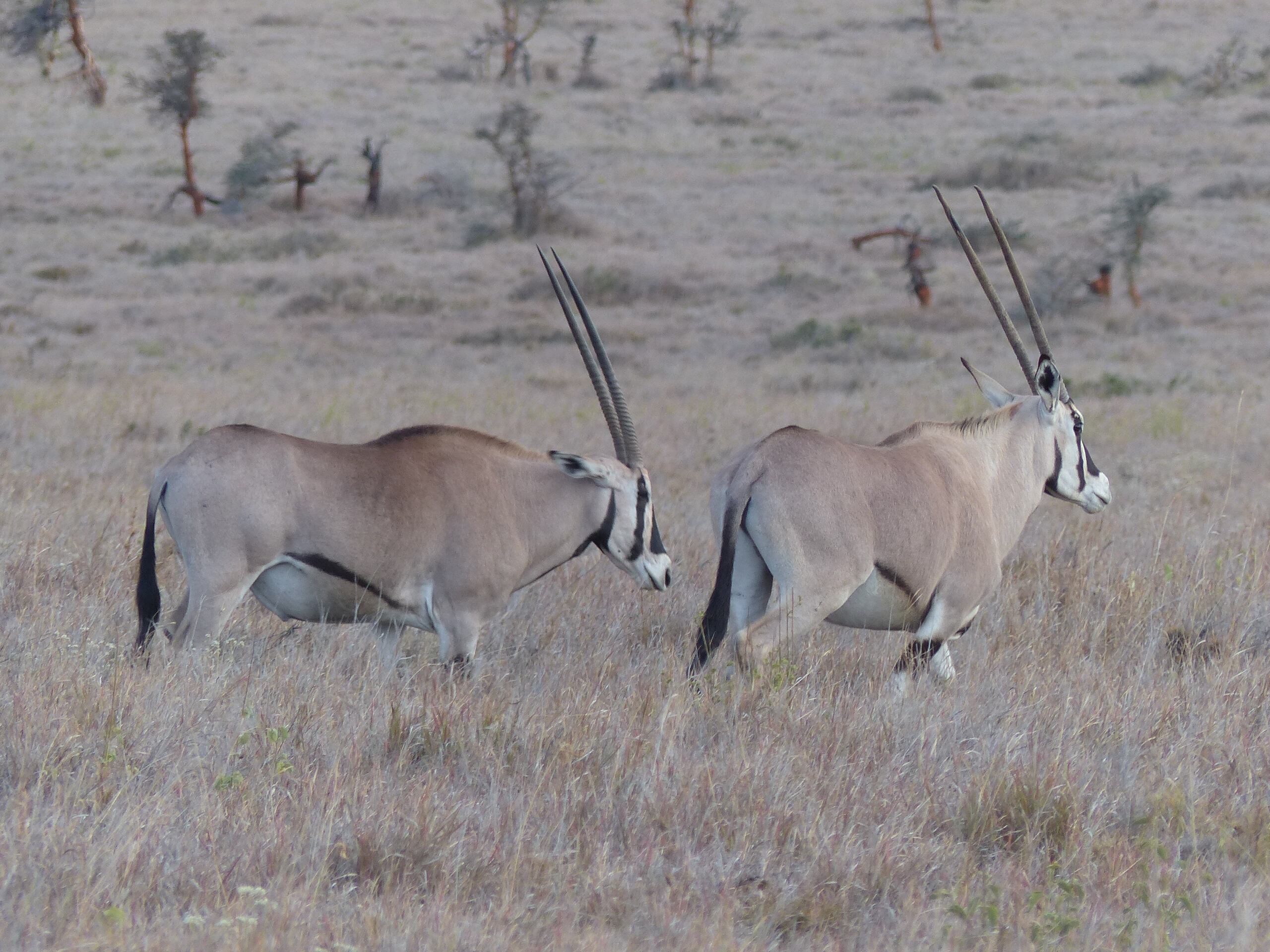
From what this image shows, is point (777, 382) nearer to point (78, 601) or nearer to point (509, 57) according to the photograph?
point (78, 601)

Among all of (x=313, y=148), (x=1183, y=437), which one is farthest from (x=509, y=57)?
(x=1183, y=437)

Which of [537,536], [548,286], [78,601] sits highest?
[537,536]

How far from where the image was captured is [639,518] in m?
5.82

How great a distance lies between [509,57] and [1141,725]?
5076 cm

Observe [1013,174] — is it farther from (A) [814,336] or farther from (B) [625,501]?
(B) [625,501]

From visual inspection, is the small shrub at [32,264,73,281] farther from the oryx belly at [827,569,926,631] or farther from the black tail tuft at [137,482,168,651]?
the oryx belly at [827,569,926,631]

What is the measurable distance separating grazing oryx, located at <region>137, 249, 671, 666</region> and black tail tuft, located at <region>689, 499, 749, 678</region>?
760 millimetres

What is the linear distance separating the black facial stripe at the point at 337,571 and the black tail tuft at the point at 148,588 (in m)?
0.48

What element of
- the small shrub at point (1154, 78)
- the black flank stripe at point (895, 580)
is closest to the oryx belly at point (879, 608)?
the black flank stripe at point (895, 580)

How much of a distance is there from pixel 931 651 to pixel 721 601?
3.32 feet

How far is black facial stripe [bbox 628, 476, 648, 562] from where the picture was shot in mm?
5797

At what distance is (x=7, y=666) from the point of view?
464cm

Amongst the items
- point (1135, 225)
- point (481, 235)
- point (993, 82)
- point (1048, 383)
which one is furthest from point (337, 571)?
point (993, 82)

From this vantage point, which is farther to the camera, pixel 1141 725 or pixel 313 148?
pixel 313 148
